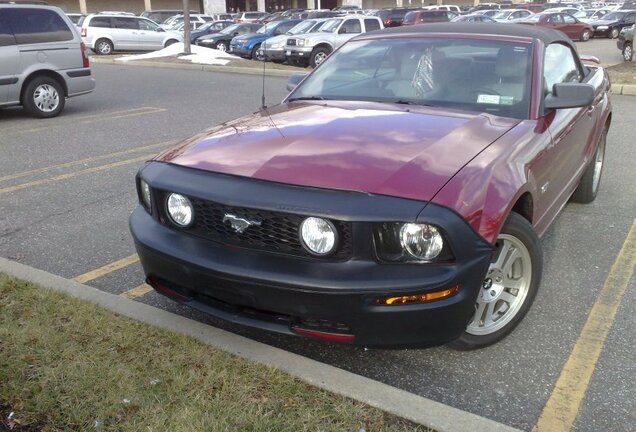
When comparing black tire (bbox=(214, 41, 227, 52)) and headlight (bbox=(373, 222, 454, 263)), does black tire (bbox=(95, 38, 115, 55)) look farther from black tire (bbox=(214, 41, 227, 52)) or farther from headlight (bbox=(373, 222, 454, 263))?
headlight (bbox=(373, 222, 454, 263))

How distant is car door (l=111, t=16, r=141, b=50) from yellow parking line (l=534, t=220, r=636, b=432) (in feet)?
79.9

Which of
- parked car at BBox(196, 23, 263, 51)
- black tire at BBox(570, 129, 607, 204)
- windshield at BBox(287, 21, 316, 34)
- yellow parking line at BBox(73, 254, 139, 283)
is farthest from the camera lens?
parked car at BBox(196, 23, 263, 51)

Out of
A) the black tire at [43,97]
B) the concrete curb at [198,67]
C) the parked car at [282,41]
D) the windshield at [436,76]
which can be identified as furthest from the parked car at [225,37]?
the windshield at [436,76]

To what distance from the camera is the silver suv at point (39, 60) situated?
9.64 m

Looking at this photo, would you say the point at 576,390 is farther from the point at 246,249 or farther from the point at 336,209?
the point at 246,249

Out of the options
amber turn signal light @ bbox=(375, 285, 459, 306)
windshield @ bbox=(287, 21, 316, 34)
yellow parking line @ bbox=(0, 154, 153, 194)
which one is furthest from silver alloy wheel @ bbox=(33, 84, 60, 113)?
windshield @ bbox=(287, 21, 316, 34)

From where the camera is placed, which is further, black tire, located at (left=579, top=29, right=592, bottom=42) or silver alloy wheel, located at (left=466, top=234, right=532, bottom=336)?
black tire, located at (left=579, top=29, right=592, bottom=42)

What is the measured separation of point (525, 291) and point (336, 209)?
1279 mm

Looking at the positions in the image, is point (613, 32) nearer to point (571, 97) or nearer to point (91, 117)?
point (91, 117)

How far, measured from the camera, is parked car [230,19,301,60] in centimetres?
2303

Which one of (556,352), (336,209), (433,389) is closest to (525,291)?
(556,352)

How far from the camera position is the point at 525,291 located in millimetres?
3236

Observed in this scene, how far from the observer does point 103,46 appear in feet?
82.1

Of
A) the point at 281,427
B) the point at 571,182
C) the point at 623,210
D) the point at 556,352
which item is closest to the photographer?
the point at 281,427
